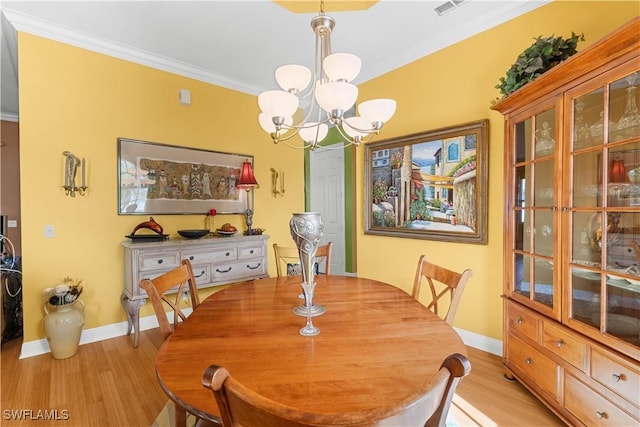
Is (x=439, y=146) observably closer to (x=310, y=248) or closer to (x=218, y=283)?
(x=310, y=248)

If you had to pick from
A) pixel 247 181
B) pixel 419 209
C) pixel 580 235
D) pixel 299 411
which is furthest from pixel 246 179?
pixel 299 411

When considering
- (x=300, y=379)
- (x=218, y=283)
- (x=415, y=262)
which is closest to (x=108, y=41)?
(x=218, y=283)

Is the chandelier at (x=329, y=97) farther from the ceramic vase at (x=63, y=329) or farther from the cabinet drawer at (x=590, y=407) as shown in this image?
the ceramic vase at (x=63, y=329)

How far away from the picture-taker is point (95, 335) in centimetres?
271

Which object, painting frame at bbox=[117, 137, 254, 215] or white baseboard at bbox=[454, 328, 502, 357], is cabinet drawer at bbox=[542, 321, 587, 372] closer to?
white baseboard at bbox=[454, 328, 502, 357]

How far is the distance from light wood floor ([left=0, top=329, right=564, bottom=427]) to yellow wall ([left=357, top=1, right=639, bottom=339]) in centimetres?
59

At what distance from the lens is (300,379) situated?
85cm

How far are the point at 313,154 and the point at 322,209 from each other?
41.1 inches

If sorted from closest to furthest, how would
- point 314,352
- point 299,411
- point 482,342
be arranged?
point 299,411 < point 314,352 < point 482,342

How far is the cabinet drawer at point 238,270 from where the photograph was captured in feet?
9.77

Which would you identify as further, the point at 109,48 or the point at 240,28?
the point at 109,48

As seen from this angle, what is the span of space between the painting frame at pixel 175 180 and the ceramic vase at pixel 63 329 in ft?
3.08

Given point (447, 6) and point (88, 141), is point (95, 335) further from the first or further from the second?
point (447, 6)

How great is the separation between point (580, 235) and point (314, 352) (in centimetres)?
156
